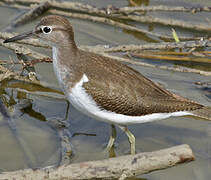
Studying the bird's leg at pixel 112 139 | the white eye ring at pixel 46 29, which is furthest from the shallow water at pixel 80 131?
the white eye ring at pixel 46 29

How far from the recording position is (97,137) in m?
7.41

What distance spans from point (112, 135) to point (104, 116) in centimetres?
81

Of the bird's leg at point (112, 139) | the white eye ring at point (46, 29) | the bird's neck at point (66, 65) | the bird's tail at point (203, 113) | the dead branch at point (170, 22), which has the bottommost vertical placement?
the bird's leg at point (112, 139)

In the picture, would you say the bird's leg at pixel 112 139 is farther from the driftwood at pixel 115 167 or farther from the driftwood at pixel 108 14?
the driftwood at pixel 108 14

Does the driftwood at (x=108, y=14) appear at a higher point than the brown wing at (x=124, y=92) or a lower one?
higher

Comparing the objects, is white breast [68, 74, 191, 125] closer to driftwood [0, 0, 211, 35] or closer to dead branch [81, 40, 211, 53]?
dead branch [81, 40, 211, 53]

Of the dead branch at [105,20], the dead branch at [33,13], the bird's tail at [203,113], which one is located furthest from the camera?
the dead branch at [33,13]

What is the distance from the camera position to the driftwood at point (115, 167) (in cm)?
564

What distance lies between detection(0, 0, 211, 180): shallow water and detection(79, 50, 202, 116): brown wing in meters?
0.87

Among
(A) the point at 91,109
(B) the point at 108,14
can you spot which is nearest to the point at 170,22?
(B) the point at 108,14

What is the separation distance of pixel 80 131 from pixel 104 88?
133 centimetres

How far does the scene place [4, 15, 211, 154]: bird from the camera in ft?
20.7

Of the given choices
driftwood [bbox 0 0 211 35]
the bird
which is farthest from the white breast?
driftwood [bbox 0 0 211 35]

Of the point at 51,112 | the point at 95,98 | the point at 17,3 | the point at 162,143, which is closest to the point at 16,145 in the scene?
the point at 51,112
